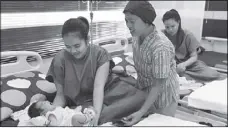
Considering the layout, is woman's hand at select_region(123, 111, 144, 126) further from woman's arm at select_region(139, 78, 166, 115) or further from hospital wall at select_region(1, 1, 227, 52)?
hospital wall at select_region(1, 1, 227, 52)

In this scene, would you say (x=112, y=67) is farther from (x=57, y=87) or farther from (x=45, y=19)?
(x=45, y=19)

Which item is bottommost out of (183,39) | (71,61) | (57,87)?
(57,87)

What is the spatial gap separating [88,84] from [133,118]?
287 millimetres

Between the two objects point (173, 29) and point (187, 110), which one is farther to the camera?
point (187, 110)

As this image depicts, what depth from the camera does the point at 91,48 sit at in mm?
1084

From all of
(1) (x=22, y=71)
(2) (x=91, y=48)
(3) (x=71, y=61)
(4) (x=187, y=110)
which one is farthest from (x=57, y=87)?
(4) (x=187, y=110)

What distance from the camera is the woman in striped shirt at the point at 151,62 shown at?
A: 0.97 metres

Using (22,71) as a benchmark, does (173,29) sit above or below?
above

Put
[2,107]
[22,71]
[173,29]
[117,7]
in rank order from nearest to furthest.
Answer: [173,29] → [117,7] → [2,107] → [22,71]

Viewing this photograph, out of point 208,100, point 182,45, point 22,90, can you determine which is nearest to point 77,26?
point 182,45

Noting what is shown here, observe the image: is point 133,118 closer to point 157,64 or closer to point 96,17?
point 157,64

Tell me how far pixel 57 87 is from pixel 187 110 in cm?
80

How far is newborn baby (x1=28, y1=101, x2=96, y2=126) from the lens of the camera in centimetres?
97

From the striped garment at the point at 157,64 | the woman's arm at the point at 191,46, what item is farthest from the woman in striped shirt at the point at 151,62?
the woman's arm at the point at 191,46
